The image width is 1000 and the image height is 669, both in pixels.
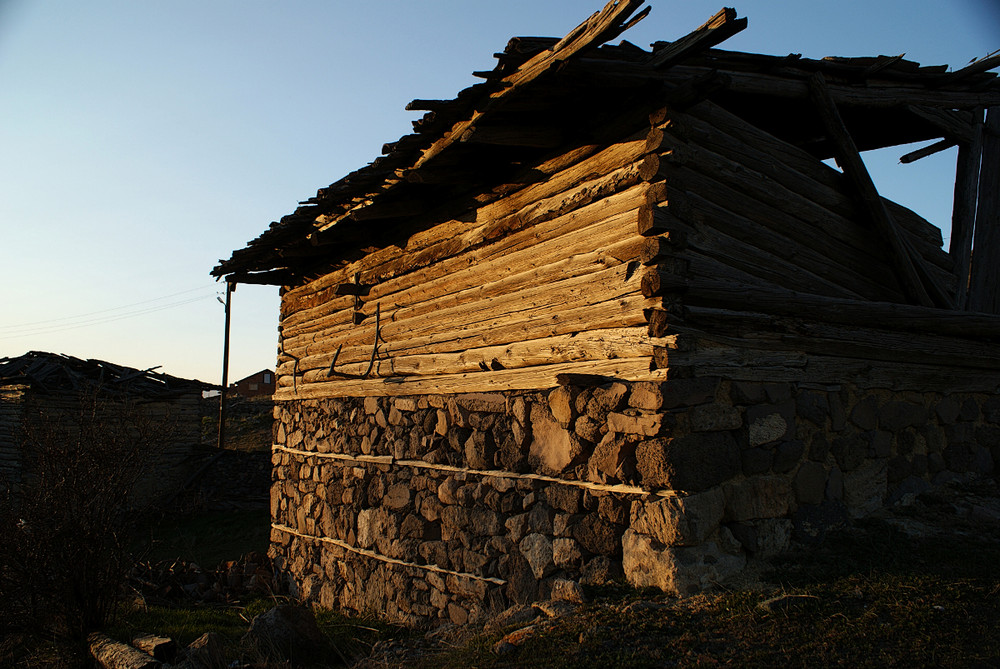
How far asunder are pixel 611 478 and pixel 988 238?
14.6 feet

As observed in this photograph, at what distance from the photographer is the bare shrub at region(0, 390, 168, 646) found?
480 centimetres

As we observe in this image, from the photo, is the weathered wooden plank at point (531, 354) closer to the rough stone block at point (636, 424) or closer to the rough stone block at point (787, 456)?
the rough stone block at point (636, 424)

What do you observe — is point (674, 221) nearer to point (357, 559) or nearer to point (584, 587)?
point (584, 587)

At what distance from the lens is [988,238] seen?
19.5ft

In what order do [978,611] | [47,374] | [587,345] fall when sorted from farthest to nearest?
[47,374]
[587,345]
[978,611]

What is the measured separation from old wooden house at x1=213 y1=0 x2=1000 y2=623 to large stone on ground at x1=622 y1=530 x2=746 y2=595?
13mm

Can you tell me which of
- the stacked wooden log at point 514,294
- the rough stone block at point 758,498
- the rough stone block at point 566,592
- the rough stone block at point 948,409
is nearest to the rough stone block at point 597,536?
the rough stone block at point 566,592

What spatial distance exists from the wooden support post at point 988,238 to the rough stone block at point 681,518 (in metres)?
3.87

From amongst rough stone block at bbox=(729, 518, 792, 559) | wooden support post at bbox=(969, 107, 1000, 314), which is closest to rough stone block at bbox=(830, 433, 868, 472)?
rough stone block at bbox=(729, 518, 792, 559)

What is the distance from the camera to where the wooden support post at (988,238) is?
5.92m

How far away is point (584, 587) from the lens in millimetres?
3900

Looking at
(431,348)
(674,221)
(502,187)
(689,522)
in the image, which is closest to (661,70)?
(674,221)

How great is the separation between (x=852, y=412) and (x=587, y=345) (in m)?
2.02

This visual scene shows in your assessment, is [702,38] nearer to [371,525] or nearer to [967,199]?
[967,199]
